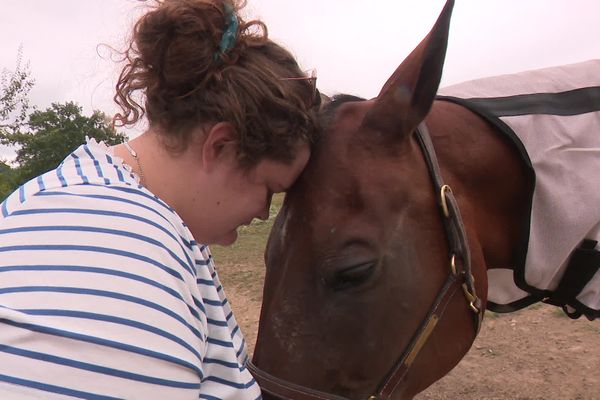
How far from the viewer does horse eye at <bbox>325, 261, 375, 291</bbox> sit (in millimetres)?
1696

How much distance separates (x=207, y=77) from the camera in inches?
53.2

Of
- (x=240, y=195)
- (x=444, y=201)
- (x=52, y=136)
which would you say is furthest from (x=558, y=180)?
(x=52, y=136)

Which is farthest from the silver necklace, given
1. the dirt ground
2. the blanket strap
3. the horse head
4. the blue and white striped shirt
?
the dirt ground

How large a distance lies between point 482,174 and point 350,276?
66 centimetres

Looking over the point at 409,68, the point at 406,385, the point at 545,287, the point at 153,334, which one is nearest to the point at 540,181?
the point at 545,287

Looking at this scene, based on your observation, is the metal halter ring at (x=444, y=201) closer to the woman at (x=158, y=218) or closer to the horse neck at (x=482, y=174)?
the horse neck at (x=482, y=174)

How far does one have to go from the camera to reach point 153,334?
1.03m

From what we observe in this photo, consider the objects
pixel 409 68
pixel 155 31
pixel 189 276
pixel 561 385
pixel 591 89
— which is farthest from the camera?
pixel 561 385

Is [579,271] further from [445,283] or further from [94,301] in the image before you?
[94,301]

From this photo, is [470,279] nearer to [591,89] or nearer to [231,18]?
[591,89]

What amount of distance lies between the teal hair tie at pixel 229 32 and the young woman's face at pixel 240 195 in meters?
0.30

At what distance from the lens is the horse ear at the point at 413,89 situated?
164 cm

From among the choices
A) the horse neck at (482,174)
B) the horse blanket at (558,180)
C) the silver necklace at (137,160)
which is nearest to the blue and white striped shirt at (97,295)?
the silver necklace at (137,160)

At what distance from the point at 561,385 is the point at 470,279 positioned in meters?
3.42
